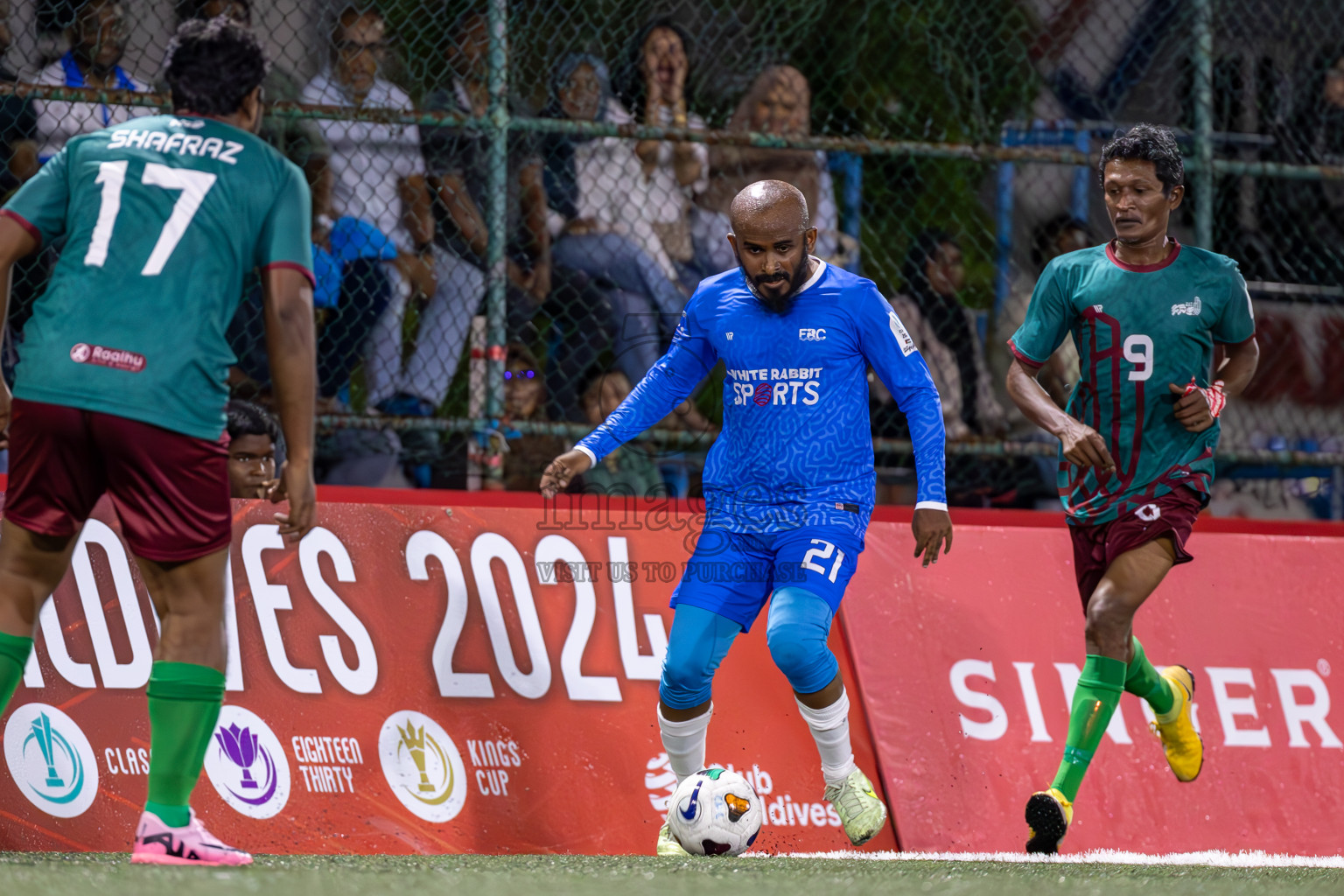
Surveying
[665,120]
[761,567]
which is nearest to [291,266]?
[761,567]

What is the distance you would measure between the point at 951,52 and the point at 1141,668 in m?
3.77

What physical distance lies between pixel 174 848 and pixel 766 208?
8.20 ft

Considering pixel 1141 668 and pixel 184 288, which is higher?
pixel 184 288

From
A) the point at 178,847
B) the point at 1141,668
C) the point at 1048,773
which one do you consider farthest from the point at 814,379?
the point at 178,847

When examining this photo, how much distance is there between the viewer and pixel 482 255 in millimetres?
6508

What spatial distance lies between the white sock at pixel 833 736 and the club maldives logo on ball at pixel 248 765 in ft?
5.79

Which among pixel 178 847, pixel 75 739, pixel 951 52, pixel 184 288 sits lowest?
pixel 75 739

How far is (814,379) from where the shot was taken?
15.3 ft

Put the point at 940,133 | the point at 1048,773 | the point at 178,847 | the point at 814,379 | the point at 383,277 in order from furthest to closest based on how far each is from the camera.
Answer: the point at 940,133
the point at 383,277
the point at 1048,773
the point at 814,379
the point at 178,847

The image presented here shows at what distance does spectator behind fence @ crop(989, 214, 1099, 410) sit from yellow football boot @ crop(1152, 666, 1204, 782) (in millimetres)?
2205

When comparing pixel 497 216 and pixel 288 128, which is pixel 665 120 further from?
pixel 288 128

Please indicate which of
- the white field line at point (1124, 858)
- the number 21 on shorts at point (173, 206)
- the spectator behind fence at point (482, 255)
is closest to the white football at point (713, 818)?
the white field line at point (1124, 858)

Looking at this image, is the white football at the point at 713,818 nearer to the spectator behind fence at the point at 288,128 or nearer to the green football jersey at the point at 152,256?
the green football jersey at the point at 152,256

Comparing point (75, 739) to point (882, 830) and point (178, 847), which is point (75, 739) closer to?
point (178, 847)
